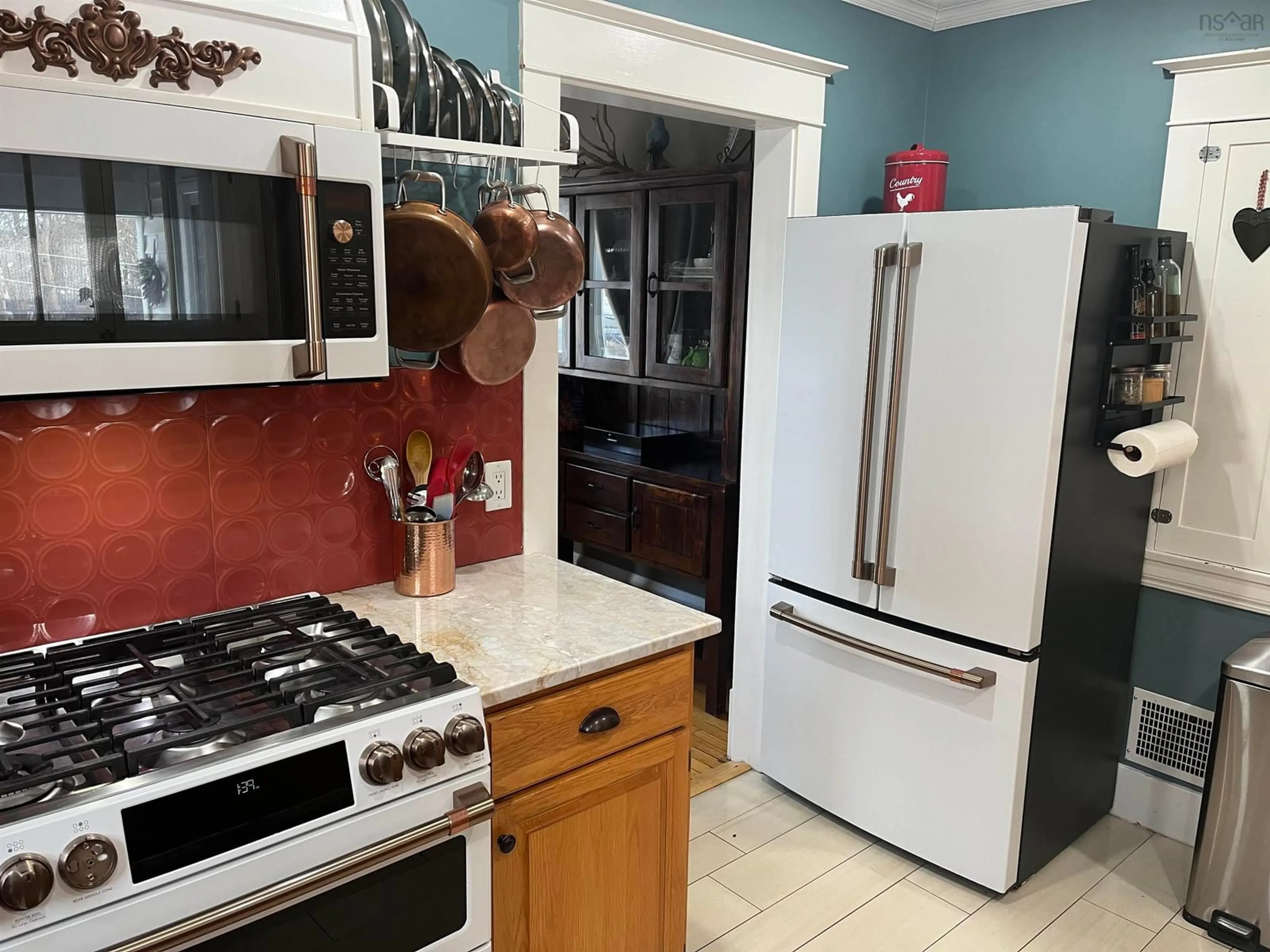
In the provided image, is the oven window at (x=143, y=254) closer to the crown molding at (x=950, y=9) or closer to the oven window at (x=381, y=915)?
the oven window at (x=381, y=915)

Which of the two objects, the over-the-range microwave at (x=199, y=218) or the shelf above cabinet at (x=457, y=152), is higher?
the shelf above cabinet at (x=457, y=152)

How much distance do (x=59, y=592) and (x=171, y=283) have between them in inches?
26.1

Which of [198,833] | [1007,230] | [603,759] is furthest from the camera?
[1007,230]

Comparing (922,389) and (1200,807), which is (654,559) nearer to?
(922,389)

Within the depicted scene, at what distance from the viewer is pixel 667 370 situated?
12.3 ft

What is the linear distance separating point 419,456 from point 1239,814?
7.07 ft

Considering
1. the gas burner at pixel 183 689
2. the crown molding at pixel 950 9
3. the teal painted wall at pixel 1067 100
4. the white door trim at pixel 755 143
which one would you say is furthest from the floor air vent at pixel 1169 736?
the gas burner at pixel 183 689

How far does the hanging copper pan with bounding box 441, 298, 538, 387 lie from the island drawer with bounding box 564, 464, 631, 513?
5.78 feet

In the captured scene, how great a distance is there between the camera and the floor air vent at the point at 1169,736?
2771 millimetres

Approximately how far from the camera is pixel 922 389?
246 centimetres

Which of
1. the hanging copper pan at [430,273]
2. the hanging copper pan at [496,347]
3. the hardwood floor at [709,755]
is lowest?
the hardwood floor at [709,755]

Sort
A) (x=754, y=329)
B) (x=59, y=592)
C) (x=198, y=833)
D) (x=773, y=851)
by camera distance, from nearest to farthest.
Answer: (x=198, y=833) → (x=59, y=592) → (x=773, y=851) → (x=754, y=329)

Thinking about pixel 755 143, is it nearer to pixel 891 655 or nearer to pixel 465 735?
pixel 891 655

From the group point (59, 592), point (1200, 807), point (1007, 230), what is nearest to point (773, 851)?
point (1200, 807)
